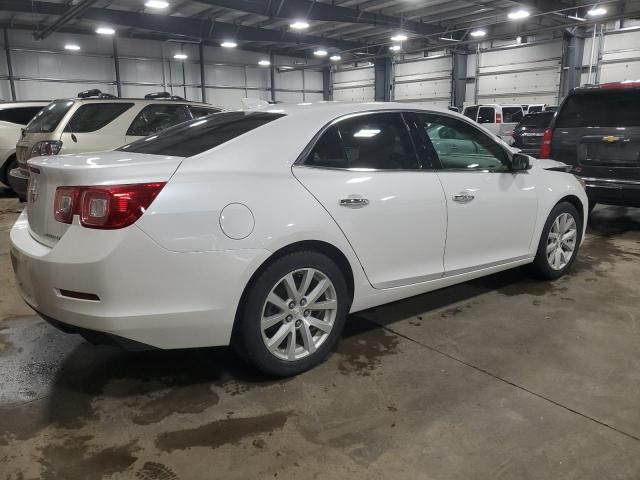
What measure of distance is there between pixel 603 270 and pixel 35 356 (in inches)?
183

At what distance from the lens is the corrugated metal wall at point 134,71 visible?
19672 mm

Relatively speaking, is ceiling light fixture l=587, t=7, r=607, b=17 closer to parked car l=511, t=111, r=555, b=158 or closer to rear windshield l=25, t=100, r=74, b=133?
parked car l=511, t=111, r=555, b=158

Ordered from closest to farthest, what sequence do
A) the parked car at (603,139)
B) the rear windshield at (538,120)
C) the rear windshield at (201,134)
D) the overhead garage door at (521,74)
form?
the rear windshield at (201,134) → the parked car at (603,139) → the rear windshield at (538,120) → the overhead garage door at (521,74)

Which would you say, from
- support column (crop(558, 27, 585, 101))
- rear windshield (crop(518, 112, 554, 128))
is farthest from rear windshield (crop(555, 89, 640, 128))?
support column (crop(558, 27, 585, 101))

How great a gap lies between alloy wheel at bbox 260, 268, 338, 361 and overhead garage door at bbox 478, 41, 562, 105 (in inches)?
760

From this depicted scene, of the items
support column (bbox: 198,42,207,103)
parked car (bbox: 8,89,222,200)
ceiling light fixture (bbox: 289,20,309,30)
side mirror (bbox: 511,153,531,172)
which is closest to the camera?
side mirror (bbox: 511,153,531,172)

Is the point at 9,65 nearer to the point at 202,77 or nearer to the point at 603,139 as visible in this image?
the point at 202,77

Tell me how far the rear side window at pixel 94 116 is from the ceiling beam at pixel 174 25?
10016 mm

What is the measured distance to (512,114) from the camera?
17.8 metres

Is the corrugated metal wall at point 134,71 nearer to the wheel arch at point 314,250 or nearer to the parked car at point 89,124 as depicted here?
the parked car at point 89,124

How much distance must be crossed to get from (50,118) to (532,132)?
10302mm

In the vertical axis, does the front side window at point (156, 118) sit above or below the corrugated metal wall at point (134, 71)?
below

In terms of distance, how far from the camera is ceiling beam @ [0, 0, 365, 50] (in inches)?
626

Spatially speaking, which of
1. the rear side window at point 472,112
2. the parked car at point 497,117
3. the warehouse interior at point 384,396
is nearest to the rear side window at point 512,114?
the parked car at point 497,117
